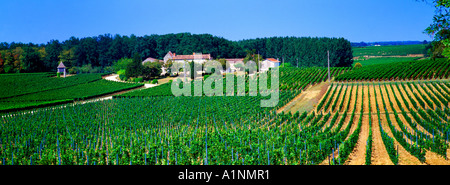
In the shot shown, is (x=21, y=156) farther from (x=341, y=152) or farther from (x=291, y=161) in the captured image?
(x=341, y=152)

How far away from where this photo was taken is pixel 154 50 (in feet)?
435

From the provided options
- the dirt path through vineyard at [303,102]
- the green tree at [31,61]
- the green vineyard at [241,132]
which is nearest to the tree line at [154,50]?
the green tree at [31,61]

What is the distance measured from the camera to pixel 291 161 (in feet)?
52.3

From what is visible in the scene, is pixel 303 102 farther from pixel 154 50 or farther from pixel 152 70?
pixel 154 50

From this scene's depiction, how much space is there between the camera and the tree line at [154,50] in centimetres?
9244

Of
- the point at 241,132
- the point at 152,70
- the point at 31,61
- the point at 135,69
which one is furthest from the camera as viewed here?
the point at 31,61

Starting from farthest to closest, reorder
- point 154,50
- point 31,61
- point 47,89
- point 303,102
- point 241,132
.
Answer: point 154,50 < point 31,61 < point 47,89 < point 303,102 < point 241,132

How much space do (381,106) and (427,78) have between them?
2132 centimetres

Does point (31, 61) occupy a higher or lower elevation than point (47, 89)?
higher

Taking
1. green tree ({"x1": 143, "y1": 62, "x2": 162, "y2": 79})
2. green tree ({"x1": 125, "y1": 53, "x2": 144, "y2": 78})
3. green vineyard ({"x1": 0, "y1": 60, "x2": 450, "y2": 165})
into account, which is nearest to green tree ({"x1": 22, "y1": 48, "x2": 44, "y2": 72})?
green tree ({"x1": 125, "y1": 53, "x2": 144, "y2": 78})

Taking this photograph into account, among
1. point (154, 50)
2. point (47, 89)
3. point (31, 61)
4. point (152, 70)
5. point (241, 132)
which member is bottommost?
point (47, 89)

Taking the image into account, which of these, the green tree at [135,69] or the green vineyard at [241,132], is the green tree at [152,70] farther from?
the green vineyard at [241,132]

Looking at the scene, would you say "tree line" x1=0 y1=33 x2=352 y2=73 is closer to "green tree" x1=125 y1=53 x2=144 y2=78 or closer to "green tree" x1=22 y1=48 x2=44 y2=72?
"green tree" x1=22 y1=48 x2=44 y2=72

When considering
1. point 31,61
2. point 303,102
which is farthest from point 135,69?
point 303,102
